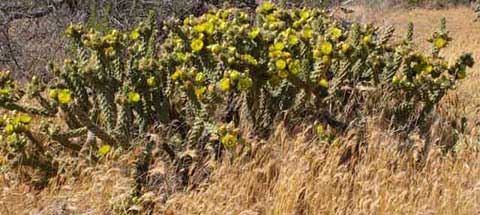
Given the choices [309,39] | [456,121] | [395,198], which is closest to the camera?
[395,198]

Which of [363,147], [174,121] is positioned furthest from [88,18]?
[363,147]

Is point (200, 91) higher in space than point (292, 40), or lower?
lower

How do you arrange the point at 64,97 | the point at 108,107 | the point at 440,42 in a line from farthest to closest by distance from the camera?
the point at 440,42, the point at 108,107, the point at 64,97

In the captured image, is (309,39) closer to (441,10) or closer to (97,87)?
(97,87)

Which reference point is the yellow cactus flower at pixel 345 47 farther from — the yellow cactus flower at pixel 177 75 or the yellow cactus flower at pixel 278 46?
the yellow cactus flower at pixel 177 75

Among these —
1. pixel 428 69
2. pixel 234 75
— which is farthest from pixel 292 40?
pixel 428 69

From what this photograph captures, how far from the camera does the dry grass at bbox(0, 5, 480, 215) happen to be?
296 cm

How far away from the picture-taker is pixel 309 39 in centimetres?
379

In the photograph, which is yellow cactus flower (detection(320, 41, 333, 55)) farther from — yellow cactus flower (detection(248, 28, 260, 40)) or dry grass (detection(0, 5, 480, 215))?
dry grass (detection(0, 5, 480, 215))

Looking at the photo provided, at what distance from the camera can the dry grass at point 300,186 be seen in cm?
296

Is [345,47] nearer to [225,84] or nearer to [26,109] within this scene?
[225,84]

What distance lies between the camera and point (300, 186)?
3.06m

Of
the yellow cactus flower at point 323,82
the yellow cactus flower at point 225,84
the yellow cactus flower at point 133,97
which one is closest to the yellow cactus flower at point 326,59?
the yellow cactus flower at point 323,82

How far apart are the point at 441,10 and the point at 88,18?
1420cm
